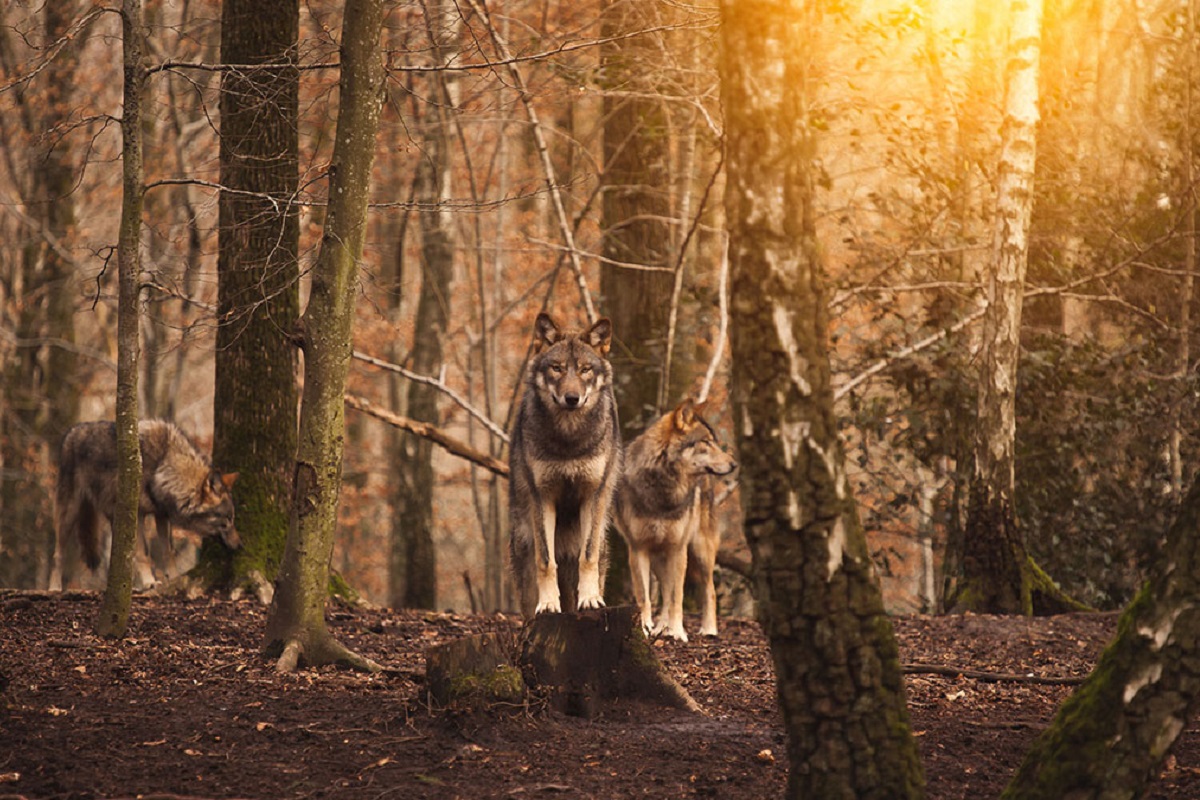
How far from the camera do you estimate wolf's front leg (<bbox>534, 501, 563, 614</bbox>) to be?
8.06 metres

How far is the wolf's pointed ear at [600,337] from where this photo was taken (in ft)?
28.2

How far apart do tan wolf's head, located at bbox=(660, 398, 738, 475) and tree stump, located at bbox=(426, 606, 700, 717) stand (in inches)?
153

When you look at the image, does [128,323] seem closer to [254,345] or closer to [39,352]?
[254,345]

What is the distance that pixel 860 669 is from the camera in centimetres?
423

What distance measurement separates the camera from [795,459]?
4.20 meters

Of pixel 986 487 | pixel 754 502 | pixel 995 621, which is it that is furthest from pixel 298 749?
pixel 986 487

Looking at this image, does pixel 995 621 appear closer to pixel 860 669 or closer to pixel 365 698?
pixel 365 698

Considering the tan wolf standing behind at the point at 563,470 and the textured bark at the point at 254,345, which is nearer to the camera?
the tan wolf standing behind at the point at 563,470

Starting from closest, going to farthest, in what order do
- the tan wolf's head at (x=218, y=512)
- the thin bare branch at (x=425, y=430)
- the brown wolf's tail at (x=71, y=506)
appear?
the tan wolf's head at (x=218, y=512) → the thin bare branch at (x=425, y=430) → the brown wolf's tail at (x=71, y=506)

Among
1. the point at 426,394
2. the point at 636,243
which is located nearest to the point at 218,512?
the point at 636,243

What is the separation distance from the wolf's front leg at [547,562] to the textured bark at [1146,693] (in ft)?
13.9

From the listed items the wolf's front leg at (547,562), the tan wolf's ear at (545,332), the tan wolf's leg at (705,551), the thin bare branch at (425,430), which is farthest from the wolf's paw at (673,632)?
the tan wolf's ear at (545,332)

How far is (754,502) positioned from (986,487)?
7651mm

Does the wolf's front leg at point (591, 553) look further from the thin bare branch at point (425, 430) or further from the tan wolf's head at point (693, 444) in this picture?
the thin bare branch at point (425, 430)
